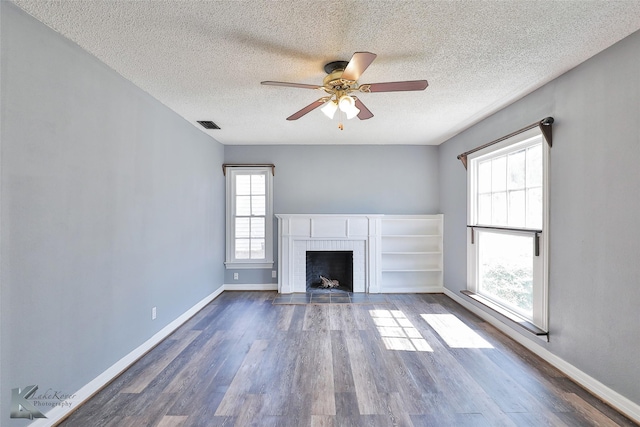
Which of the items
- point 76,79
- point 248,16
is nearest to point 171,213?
point 76,79

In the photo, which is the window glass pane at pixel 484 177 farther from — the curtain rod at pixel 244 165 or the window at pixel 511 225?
the curtain rod at pixel 244 165

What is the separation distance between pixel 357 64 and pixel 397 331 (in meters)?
2.82

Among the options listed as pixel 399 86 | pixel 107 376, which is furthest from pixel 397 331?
pixel 107 376

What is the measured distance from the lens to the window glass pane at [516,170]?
3092mm

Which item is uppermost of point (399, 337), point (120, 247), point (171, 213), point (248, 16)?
point (248, 16)

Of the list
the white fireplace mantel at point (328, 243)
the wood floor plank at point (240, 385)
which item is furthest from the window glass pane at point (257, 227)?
the wood floor plank at point (240, 385)

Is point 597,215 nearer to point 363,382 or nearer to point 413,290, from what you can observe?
point 363,382

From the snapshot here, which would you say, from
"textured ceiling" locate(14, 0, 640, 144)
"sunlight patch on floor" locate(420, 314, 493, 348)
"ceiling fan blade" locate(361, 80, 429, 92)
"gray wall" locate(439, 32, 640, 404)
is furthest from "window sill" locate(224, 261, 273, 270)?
"gray wall" locate(439, 32, 640, 404)

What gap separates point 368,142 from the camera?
16.1 feet

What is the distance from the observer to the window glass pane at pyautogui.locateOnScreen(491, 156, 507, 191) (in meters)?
3.41

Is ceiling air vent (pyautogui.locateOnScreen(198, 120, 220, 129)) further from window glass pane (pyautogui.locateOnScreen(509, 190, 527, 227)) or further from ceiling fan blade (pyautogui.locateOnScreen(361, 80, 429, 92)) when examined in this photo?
window glass pane (pyautogui.locateOnScreen(509, 190, 527, 227))

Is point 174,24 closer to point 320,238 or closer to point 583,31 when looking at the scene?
point 583,31

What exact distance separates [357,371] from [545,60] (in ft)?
9.54

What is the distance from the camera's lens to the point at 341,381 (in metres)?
2.33
